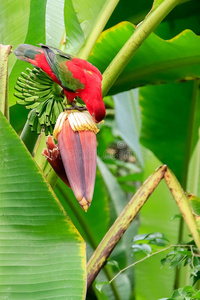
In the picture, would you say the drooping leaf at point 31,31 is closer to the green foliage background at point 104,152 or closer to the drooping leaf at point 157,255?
the green foliage background at point 104,152

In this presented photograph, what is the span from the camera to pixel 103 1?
1101 mm

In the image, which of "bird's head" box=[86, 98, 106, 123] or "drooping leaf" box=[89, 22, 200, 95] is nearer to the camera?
"bird's head" box=[86, 98, 106, 123]

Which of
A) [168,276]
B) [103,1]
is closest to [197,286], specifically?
[168,276]

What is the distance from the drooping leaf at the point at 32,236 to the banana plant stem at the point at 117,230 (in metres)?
0.12

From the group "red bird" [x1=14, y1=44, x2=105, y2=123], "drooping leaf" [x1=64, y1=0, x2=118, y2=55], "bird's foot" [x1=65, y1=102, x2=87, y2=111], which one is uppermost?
"drooping leaf" [x1=64, y1=0, x2=118, y2=55]

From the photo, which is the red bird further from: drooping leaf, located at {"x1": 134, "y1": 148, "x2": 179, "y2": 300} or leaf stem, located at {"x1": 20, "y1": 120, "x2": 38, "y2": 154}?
drooping leaf, located at {"x1": 134, "y1": 148, "x2": 179, "y2": 300}

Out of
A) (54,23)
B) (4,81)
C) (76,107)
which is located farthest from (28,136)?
(54,23)

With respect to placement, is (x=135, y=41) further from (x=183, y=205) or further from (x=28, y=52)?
(x=183, y=205)

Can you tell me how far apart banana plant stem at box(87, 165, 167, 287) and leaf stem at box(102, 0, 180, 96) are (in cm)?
20

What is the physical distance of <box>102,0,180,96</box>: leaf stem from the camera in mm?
906

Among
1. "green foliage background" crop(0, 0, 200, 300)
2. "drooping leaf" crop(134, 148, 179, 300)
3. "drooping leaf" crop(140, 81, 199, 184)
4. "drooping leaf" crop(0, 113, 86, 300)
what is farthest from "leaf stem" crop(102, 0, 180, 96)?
"drooping leaf" crop(134, 148, 179, 300)

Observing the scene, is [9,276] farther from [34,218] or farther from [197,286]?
[197,286]

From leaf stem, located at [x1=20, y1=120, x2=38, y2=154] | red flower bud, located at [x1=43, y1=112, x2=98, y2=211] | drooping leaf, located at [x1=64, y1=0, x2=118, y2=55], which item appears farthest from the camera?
drooping leaf, located at [x1=64, y1=0, x2=118, y2=55]

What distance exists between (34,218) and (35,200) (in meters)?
0.03
